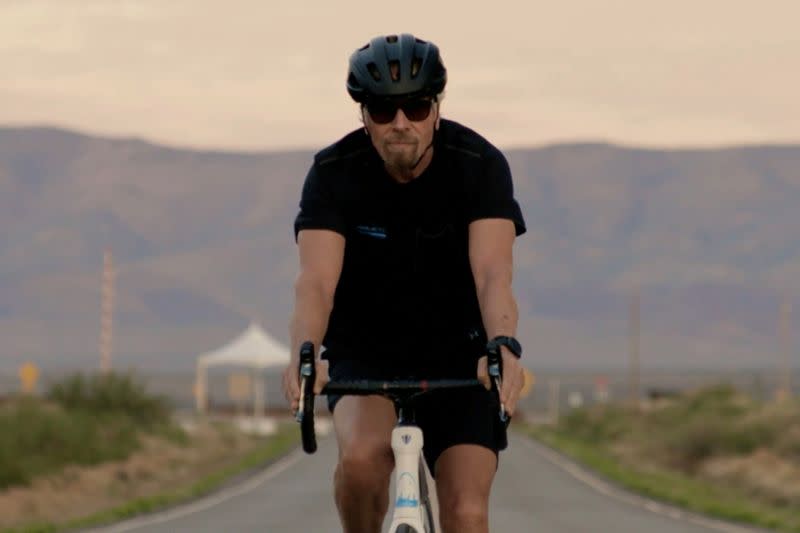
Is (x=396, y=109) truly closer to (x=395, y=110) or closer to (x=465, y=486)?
(x=395, y=110)

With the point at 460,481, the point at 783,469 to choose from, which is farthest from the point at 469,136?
the point at 783,469

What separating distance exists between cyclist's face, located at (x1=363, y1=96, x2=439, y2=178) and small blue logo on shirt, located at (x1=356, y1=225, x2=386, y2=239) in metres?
0.21

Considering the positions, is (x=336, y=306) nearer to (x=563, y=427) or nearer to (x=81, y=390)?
(x=81, y=390)

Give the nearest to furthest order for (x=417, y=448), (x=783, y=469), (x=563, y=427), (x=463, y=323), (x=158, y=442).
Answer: (x=417, y=448) < (x=463, y=323) < (x=783, y=469) < (x=158, y=442) < (x=563, y=427)

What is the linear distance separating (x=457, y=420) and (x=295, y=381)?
0.71 m

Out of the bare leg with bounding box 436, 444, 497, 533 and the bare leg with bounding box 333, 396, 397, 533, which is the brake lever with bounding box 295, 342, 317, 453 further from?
the bare leg with bounding box 436, 444, 497, 533

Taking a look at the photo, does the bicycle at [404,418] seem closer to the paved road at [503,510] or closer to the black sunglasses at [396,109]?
the black sunglasses at [396,109]

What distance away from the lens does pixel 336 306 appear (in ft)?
23.1

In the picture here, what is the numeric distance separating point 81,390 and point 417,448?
47656 mm

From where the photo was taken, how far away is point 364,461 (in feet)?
21.7

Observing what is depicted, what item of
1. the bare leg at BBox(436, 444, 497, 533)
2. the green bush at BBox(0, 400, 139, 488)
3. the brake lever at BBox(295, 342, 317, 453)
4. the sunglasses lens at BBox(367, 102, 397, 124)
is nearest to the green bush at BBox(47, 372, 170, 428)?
the green bush at BBox(0, 400, 139, 488)

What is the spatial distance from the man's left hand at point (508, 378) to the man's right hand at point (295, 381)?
482 millimetres

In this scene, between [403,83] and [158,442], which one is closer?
[403,83]

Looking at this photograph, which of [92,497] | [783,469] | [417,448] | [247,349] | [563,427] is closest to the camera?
[417,448]
